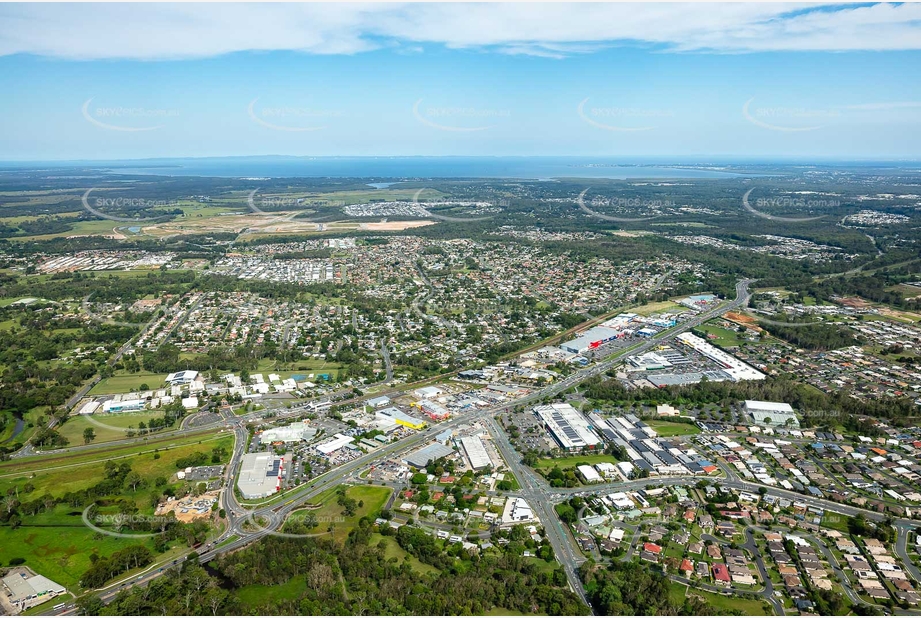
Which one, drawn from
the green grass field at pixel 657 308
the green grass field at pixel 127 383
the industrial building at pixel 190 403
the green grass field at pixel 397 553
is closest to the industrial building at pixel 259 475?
the green grass field at pixel 397 553

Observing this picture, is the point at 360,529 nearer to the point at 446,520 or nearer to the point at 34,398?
the point at 446,520

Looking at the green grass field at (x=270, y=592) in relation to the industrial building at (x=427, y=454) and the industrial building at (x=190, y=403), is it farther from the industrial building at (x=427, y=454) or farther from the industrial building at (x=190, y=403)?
the industrial building at (x=190, y=403)

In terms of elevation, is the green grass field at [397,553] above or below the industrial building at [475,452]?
below

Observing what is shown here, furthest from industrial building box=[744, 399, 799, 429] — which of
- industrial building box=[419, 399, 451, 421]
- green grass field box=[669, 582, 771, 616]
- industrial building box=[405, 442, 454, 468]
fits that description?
industrial building box=[405, 442, 454, 468]

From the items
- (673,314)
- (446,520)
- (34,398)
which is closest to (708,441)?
(446,520)

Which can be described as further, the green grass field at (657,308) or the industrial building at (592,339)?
the green grass field at (657,308)

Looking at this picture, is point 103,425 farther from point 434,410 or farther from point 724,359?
point 724,359
